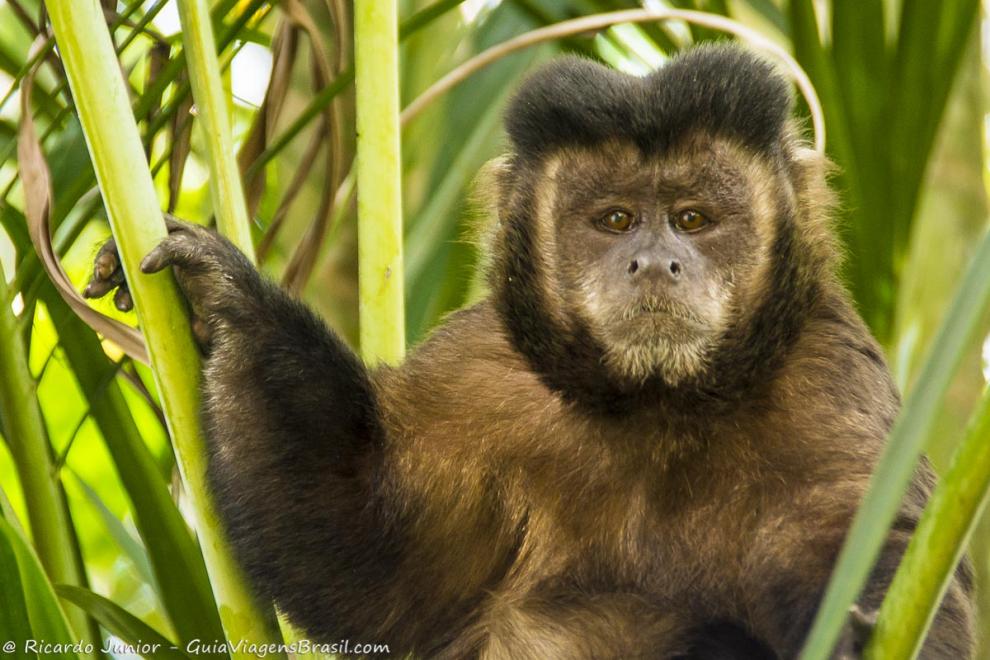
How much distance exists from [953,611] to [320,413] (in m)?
1.25

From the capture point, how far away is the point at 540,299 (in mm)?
2811

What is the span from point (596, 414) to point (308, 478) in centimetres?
65

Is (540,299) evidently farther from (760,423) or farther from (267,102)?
(267,102)

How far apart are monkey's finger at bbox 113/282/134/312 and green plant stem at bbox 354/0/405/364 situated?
42 cm

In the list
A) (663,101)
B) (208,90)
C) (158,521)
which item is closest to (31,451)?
(158,521)

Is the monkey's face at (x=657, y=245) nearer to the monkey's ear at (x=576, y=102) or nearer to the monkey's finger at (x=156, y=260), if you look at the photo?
the monkey's ear at (x=576, y=102)

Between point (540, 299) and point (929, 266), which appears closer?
point (540, 299)

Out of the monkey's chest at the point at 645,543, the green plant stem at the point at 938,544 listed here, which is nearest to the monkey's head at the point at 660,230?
the monkey's chest at the point at 645,543

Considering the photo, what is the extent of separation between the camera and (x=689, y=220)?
8.87ft

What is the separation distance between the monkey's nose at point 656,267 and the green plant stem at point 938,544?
Answer: 1382 mm

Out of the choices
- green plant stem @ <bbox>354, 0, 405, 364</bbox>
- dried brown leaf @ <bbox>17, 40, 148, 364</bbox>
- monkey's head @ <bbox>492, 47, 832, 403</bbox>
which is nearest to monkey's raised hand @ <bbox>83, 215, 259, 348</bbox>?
dried brown leaf @ <bbox>17, 40, 148, 364</bbox>

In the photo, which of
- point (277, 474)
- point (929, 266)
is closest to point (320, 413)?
point (277, 474)

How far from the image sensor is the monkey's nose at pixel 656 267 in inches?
101

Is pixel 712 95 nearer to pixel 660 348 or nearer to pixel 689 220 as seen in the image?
pixel 689 220
